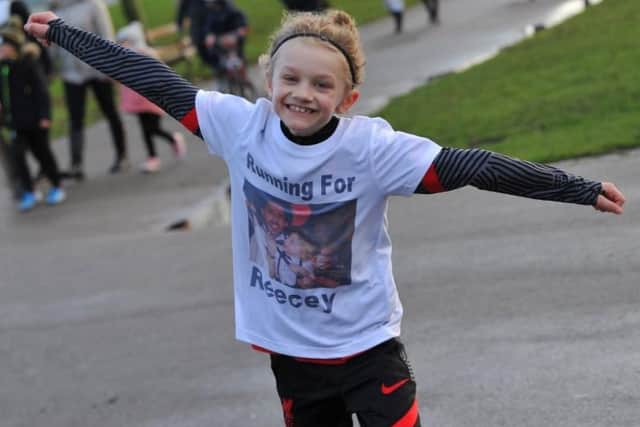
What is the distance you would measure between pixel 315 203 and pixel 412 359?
2.26 meters

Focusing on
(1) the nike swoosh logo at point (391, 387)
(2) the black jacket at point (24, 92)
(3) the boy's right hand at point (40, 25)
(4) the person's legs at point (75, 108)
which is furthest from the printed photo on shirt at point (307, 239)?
(4) the person's legs at point (75, 108)

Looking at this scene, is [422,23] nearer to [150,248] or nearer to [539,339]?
[150,248]

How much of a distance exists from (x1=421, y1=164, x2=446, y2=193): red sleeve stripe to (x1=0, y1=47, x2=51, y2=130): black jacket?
8.31 m

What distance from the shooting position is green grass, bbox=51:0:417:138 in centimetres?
1831

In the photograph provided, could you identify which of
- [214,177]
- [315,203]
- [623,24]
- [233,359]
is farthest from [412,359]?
[623,24]

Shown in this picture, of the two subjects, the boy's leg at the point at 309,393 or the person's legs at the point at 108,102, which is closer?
the boy's leg at the point at 309,393

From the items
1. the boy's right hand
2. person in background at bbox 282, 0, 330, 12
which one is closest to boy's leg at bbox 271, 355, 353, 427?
the boy's right hand

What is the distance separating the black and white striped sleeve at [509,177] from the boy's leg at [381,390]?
583 millimetres

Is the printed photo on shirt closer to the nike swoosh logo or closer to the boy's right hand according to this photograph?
the nike swoosh logo

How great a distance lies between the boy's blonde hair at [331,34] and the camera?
3.24 metres


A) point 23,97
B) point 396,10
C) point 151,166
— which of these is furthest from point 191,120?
point 396,10

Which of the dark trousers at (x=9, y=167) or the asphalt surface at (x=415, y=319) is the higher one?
the asphalt surface at (x=415, y=319)

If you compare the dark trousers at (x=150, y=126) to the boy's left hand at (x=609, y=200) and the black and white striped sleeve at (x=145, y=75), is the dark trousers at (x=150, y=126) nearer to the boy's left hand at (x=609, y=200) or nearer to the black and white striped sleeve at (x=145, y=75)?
the black and white striped sleeve at (x=145, y=75)

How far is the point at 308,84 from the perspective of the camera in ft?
10.5
